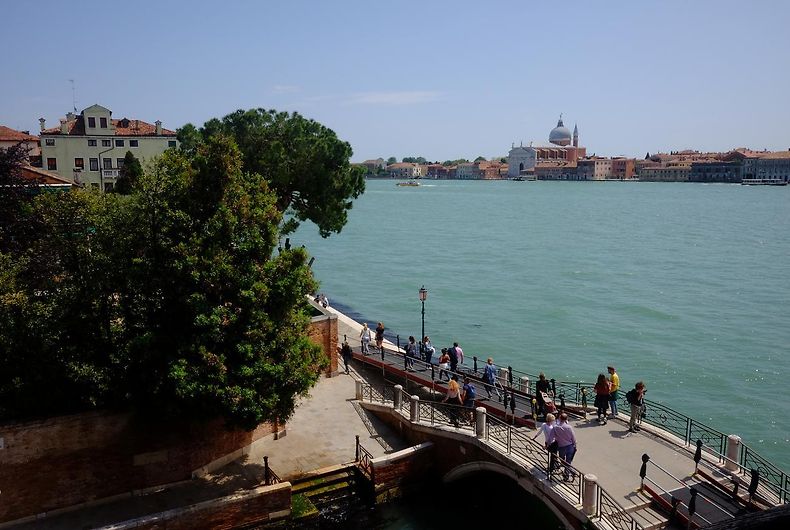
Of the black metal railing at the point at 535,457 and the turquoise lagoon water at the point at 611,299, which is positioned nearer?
the black metal railing at the point at 535,457

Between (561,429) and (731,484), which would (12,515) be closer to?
(561,429)

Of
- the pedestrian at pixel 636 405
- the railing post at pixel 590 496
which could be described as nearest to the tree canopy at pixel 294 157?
the pedestrian at pixel 636 405

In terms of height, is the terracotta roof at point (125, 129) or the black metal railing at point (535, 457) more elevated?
the terracotta roof at point (125, 129)

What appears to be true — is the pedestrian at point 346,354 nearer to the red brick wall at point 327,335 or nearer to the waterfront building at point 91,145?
the red brick wall at point 327,335

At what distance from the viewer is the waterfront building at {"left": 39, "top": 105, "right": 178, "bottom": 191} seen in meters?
49.9

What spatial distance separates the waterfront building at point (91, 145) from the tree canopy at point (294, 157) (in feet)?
94.6


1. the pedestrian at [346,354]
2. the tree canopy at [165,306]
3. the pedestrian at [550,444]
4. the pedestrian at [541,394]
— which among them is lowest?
the pedestrian at [346,354]

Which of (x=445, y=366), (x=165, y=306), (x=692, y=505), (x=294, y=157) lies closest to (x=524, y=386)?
(x=445, y=366)

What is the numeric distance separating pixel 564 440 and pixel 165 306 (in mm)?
8274

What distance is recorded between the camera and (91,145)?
5069cm

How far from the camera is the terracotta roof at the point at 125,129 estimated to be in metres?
50.3

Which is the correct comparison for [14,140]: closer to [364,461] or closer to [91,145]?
[91,145]

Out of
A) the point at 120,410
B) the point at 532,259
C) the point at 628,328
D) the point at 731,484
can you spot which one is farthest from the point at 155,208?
the point at 532,259

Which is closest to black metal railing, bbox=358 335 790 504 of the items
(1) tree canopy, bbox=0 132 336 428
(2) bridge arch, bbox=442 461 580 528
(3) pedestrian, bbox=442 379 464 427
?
(3) pedestrian, bbox=442 379 464 427
